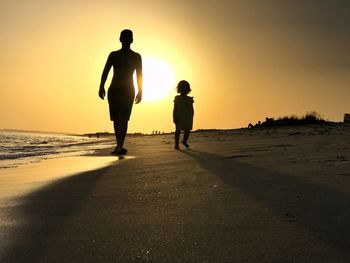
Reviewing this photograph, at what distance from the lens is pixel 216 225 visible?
2.51m

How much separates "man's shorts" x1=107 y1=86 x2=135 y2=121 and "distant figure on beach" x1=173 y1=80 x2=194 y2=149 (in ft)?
6.79

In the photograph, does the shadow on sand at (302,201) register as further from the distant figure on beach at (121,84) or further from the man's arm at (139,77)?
the man's arm at (139,77)

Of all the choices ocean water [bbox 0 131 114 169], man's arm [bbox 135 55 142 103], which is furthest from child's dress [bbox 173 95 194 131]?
ocean water [bbox 0 131 114 169]

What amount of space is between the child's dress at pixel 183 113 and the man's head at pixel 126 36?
2629mm

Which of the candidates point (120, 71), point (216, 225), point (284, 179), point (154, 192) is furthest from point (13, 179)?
point (120, 71)

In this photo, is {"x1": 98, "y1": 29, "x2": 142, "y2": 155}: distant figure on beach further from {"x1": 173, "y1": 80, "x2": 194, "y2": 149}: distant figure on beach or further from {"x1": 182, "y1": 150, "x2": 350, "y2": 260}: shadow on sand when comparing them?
{"x1": 182, "y1": 150, "x2": 350, "y2": 260}: shadow on sand

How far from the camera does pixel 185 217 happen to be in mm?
2729

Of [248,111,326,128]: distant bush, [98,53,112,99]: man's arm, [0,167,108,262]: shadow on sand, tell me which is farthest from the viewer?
[248,111,326,128]: distant bush

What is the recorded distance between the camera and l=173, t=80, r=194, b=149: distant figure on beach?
37.6ft

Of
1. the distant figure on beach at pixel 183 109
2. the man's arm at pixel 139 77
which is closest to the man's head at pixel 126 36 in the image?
the man's arm at pixel 139 77

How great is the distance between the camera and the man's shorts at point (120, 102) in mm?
9305

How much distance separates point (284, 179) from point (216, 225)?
5.19ft

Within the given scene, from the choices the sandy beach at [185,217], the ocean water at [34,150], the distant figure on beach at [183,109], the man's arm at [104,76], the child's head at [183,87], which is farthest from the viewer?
the child's head at [183,87]

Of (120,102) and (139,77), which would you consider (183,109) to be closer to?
(139,77)
